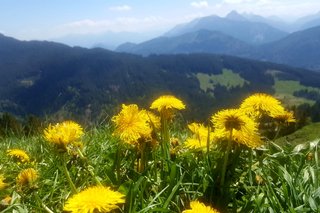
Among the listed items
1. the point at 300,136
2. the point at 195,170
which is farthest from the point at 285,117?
the point at 300,136

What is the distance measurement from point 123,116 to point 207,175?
73cm

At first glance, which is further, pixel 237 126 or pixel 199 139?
pixel 199 139

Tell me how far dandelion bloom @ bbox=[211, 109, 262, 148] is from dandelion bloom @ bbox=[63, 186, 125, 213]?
1.01 metres

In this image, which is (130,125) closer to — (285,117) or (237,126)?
(237,126)

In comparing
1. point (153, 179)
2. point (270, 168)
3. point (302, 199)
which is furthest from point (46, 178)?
point (302, 199)

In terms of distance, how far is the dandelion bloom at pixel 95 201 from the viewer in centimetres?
195

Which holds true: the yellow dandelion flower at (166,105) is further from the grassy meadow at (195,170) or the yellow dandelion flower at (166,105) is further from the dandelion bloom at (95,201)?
the dandelion bloom at (95,201)

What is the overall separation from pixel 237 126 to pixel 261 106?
459 mm

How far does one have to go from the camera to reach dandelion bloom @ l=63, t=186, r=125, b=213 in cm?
195

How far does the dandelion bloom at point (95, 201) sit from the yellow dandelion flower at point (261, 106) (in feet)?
4.79

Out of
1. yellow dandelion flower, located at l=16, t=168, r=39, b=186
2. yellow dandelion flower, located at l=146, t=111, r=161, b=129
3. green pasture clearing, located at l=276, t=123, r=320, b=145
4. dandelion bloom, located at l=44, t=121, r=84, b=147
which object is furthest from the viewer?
green pasture clearing, located at l=276, t=123, r=320, b=145

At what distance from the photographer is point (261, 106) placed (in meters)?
3.20

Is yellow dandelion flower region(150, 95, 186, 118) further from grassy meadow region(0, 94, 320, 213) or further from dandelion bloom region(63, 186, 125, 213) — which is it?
dandelion bloom region(63, 186, 125, 213)

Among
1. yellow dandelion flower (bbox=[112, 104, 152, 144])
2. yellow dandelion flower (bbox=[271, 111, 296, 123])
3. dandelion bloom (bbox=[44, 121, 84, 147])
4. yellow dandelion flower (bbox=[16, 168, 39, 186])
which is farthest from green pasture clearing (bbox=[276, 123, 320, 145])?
dandelion bloom (bbox=[44, 121, 84, 147])
